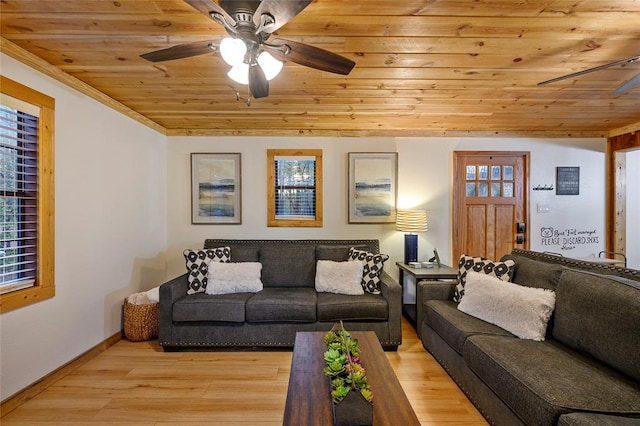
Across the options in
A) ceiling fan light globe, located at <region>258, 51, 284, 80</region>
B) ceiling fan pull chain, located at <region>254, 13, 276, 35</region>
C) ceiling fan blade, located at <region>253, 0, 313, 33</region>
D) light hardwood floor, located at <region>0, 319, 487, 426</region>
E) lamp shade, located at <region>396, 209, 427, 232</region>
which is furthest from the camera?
lamp shade, located at <region>396, 209, 427, 232</region>

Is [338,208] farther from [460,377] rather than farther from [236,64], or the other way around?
[236,64]

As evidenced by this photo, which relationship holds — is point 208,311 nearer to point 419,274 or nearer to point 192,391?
point 192,391

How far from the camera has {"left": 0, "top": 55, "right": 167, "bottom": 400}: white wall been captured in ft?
7.16

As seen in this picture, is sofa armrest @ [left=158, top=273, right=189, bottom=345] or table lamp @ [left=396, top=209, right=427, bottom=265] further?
table lamp @ [left=396, top=209, right=427, bottom=265]

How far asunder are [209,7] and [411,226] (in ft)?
10.0

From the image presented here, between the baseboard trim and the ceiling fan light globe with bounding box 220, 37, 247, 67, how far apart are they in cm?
264

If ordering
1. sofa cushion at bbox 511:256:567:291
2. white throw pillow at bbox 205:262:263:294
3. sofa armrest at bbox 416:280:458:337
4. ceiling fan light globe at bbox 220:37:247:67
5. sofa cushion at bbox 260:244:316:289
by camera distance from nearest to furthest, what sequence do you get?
ceiling fan light globe at bbox 220:37:247:67
sofa cushion at bbox 511:256:567:291
sofa armrest at bbox 416:280:458:337
white throw pillow at bbox 205:262:263:294
sofa cushion at bbox 260:244:316:289

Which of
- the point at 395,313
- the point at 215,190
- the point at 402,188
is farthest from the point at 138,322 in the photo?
the point at 402,188

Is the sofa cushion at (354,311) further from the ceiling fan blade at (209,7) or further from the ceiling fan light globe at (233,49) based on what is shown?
the ceiling fan blade at (209,7)

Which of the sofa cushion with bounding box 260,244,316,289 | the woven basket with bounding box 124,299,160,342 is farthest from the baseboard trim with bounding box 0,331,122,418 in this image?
the sofa cushion with bounding box 260,244,316,289

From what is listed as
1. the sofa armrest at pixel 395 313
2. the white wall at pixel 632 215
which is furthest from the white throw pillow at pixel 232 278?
the white wall at pixel 632 215

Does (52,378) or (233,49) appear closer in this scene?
(233,49)

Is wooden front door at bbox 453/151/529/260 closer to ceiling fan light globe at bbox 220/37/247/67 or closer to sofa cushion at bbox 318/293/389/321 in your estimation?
sofa cushion at bbox 318/293/389/321

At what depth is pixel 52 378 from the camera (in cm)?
237
